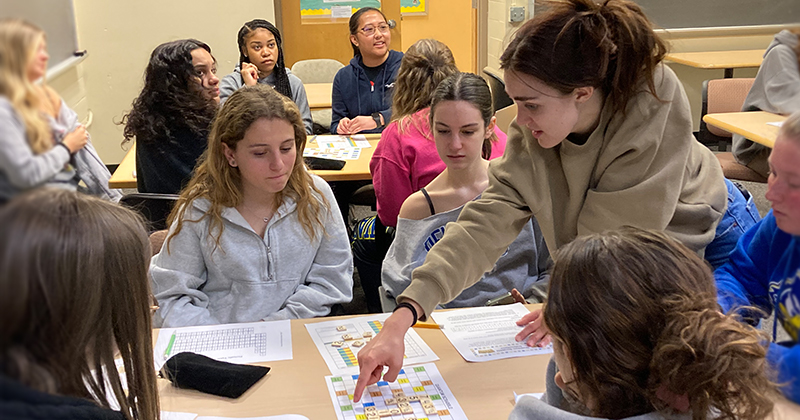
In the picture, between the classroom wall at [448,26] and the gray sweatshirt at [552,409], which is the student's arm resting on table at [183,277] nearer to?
the gray sweatshirt at [552,409]

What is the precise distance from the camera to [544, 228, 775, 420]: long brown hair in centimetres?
78

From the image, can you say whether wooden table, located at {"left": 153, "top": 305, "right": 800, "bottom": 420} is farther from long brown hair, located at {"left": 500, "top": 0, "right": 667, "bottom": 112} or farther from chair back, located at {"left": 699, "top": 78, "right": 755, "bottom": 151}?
chair back, located at {"left": 699, "top": 78, "right": 755, "bottom": 151}

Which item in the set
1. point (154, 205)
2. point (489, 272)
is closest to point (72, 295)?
point (489, 272)

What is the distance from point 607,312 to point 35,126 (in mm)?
729

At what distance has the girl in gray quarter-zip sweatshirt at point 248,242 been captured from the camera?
169cm

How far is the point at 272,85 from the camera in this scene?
11.6 ft

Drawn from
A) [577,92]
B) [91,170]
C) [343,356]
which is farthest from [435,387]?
[91,170]

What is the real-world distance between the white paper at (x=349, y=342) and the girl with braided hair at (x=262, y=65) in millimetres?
2202

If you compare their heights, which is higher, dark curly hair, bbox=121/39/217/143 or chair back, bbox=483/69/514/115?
dark curly hair, bbox=121/39/217/143

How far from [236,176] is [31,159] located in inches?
59.9

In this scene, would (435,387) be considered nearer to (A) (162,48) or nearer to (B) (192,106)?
(B) (192,106)

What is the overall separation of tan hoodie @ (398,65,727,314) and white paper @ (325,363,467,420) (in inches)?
4.9

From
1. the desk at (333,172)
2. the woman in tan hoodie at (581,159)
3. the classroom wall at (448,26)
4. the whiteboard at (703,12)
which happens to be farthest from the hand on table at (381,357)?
the classroom wall at (448,26)

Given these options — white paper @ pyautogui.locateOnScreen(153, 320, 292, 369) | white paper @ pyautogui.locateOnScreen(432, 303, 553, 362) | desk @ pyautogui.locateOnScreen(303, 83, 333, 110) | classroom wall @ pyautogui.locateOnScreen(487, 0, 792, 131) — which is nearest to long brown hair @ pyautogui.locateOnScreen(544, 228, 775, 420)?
white paper @ pyautogui.locateOnScreen(432, 303, 553, 362)
